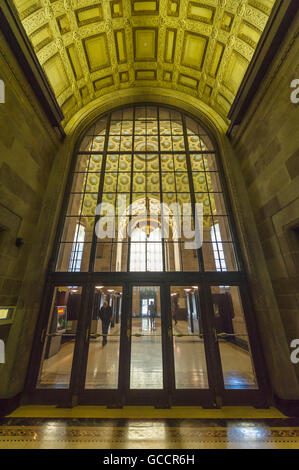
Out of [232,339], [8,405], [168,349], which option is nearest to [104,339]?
[168,349]

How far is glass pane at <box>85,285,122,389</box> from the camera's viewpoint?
12.6 feet

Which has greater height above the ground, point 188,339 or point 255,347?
point 188,339

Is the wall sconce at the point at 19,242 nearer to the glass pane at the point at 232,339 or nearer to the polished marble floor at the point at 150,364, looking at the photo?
the polished marble floor at the point at 150,364

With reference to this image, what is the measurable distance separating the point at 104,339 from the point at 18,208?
353cm

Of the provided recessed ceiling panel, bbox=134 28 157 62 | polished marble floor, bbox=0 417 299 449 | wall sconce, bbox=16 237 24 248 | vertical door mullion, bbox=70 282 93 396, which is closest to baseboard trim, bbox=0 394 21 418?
polished marble floor, bbox=0 417 299 449

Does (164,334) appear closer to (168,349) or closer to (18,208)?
(168,349)

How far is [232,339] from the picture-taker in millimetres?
3842

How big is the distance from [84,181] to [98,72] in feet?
13.1

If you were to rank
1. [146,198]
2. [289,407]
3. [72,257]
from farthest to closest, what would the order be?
[146,198] < [72,257] < [289,407]

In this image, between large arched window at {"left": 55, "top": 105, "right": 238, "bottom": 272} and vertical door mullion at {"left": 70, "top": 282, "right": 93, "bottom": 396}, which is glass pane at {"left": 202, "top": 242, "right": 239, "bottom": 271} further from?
vertical door mullion at {"left": 70, "top": 282, "right": 93, "bottom": 396}

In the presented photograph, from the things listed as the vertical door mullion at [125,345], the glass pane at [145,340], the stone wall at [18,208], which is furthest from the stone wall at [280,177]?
the stone wall at [18,208]

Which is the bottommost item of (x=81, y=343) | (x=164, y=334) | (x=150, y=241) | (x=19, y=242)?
(x=81, y=343)

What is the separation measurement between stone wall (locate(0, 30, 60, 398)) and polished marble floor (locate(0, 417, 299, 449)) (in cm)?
94
